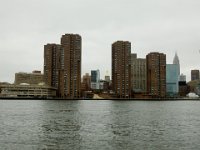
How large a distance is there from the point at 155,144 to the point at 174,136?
9.20 meters

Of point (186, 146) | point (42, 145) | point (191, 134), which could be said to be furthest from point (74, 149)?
point (191, 134)

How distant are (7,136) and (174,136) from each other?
26386 millimetres

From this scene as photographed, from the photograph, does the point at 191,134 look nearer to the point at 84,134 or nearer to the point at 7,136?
the point at 84,134

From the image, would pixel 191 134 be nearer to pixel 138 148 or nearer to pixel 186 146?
pixel 186 146

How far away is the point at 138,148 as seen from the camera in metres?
43.8

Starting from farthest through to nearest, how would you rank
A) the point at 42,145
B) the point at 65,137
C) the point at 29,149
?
the point at 65,137 < the point at 42,145 < the point at 29,149

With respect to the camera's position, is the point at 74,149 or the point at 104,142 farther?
the point at 104,142

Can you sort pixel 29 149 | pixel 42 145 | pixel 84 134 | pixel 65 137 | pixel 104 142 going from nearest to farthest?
pixel 29 149, pixel 42 145, pixel 104 142, pixel 65 137, pixel 84 134

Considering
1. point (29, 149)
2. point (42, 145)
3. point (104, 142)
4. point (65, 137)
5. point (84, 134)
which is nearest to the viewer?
point (29, 149)

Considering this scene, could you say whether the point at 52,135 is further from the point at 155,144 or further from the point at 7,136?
the point at 155,144

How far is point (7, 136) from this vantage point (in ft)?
175

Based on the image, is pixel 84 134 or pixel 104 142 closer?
pixel 104 142

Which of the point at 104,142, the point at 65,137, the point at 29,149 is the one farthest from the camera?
the point at 65,137

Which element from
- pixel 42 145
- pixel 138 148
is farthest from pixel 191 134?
pixel 42 145
